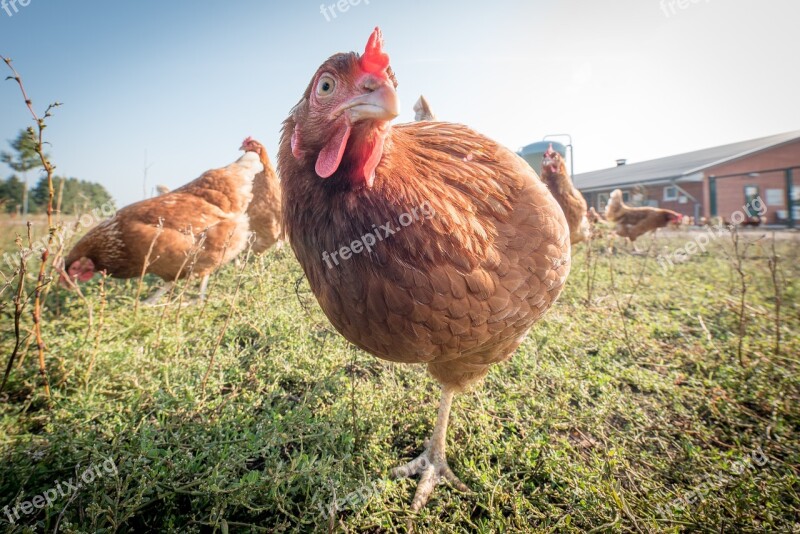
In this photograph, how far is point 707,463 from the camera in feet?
5.17

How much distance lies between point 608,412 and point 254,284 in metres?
3.37

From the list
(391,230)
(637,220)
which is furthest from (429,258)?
(637,220)

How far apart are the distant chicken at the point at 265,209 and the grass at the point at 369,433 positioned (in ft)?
7.90

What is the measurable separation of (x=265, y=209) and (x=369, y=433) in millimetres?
4228

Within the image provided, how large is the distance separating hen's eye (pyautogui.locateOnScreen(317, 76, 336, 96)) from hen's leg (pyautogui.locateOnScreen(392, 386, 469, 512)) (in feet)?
4.96

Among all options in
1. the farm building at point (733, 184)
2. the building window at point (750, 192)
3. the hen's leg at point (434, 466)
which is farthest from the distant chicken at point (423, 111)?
the building window at point (750, 192)

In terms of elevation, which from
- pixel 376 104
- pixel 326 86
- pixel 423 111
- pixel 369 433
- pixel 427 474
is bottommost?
pixel 427 474

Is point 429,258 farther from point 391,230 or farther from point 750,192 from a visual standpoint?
point 750,192

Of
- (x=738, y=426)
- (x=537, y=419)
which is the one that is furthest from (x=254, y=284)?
(x=738, y=426)

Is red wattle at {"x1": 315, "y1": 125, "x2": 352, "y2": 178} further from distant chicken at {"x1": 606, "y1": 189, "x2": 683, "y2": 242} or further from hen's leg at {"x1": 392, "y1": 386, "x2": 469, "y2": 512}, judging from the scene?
distant chicken at {"x1": 606, "y1": 189, "x2": 683, "y2": 242}

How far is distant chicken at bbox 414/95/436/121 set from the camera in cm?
305

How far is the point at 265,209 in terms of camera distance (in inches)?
193

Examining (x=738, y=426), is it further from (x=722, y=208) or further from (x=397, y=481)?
(x=722, y=208)

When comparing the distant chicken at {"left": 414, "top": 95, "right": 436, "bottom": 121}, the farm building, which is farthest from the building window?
the distant chicken at {"left": 414, "top": 95, "right": 436, "bottom": 121}
